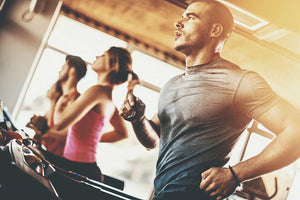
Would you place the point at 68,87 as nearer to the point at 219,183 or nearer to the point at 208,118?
the point at 208,118

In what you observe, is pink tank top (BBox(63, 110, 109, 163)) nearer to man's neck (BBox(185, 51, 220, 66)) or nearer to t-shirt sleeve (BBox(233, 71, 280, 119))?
man's neck (BBox(185, 51, 220, 66))

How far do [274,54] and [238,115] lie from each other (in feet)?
10.9

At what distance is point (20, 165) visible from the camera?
763mm

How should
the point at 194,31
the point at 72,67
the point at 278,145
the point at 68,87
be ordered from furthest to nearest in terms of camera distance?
the point at 72,67
the point at 68,87
the point at 194,31
the point at 278,145

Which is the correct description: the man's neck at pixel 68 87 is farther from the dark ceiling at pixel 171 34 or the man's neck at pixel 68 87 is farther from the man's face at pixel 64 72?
the dark ceiling at pixel 171 34

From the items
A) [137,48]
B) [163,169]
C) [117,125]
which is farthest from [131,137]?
[163,169]

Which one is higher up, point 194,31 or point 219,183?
point 194,31

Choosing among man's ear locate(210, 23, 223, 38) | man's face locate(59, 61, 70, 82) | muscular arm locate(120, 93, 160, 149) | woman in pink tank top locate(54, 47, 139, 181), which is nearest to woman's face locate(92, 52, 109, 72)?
woman in pink tank top locate(54, 47, 139, 181)

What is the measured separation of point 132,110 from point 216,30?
1.78ft

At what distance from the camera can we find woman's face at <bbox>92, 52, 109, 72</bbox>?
13.6 feet

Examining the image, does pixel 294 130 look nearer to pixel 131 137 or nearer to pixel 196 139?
pixel 196 139

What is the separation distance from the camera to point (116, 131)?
4168mm

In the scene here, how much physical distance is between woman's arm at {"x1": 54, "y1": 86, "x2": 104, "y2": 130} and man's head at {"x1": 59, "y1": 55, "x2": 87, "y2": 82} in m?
0.42

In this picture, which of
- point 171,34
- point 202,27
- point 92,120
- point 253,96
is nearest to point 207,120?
point 253,96
